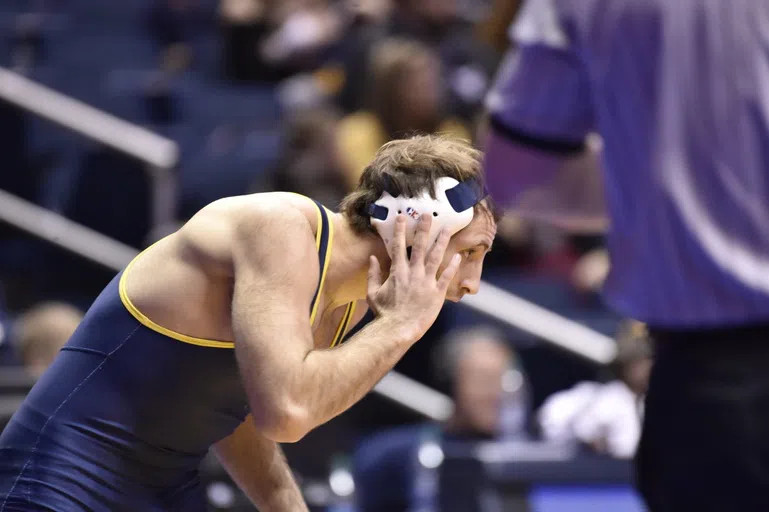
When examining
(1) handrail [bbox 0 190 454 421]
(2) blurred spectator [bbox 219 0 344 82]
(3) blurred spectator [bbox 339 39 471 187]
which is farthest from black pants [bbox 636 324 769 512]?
(2) blurred spectator [bbox 219 0 344 82]

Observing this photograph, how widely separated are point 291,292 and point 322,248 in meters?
0.20

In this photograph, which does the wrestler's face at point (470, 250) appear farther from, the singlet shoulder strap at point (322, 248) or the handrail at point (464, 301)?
the handrail at point (464, 301)

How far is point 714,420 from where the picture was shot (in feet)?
5.96

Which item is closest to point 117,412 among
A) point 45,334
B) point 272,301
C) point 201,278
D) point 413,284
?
point 201,278

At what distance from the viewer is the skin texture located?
2.32 m

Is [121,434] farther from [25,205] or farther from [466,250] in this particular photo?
[25,205]

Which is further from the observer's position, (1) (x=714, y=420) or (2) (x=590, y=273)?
(2) (x=590, y=273)

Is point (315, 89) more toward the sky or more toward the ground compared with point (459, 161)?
more toward the ground

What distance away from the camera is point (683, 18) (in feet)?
6.17

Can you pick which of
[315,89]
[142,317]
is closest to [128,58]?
[315,89]

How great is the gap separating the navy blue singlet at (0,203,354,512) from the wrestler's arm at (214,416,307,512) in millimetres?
314

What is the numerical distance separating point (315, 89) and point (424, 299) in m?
5.25

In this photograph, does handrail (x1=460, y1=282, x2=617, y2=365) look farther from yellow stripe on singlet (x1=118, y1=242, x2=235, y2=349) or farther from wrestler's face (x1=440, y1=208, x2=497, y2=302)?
yellow stripe on singlet (x1=118, y1=242, x2=235, y2=349)

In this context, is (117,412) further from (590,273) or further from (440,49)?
(440,49)
